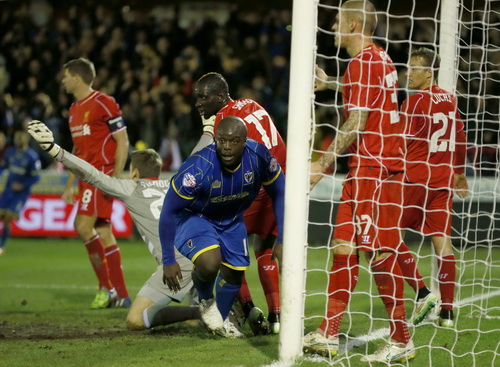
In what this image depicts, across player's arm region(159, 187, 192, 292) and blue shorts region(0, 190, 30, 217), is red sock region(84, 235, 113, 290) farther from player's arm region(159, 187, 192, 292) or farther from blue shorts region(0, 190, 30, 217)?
blue shorts region(0, 190, 30, 217)

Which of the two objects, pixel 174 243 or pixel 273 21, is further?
pixel 273 21

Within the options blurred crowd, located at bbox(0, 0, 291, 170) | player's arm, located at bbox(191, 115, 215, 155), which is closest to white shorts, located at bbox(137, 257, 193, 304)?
player's arm, located at bbox(191, 115, 215, 155)

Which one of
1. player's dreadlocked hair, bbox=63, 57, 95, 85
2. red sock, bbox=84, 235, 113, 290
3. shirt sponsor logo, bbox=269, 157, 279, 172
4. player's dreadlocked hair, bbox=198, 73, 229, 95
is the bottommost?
red sock, bbox=84, 235, 113, 290

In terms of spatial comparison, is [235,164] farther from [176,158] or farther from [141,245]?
[176,158]

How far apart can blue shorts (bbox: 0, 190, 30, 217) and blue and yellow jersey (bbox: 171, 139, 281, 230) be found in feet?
26.3

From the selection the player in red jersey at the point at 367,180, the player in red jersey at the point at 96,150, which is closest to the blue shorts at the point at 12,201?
the player in red jersey at the point at 96,150

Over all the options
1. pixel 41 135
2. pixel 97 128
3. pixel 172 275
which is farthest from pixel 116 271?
pixel 172 275

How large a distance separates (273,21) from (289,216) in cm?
1343

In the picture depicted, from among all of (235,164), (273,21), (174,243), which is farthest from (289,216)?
(273,21)

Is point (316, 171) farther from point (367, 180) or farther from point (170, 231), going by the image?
point (170, 231)

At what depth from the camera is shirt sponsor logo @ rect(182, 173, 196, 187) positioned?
17.0 feet

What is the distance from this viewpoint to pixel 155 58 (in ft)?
57.6

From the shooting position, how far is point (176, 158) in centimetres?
1516

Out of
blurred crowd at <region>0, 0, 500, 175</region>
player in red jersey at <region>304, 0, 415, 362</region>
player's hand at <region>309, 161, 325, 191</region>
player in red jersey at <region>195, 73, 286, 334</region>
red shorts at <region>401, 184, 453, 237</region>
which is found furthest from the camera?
blurred crowd at <region>0, 0, 500, 175</region>
